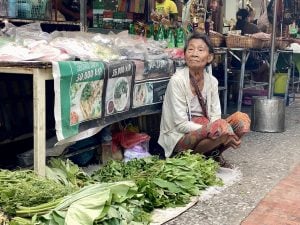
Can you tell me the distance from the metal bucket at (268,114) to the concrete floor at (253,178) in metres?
0.12

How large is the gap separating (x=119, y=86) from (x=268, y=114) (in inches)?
119

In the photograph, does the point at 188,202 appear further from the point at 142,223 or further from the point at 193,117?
the point at 193,117

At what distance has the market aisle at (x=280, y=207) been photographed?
12.9ft

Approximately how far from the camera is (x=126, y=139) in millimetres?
5449

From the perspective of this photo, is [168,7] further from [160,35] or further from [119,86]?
[119,86]

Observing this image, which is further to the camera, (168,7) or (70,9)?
(168,7)

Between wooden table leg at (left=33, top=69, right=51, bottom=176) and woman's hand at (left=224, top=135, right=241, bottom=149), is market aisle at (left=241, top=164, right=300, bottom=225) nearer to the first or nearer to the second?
woman's hand at (left=224, top=135, right=241, bottom=149)

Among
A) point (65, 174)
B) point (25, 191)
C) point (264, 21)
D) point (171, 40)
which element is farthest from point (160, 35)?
point (264, 21)

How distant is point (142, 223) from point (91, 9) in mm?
3919

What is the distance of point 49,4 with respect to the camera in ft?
19.5

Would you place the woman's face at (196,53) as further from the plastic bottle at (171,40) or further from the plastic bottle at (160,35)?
the plastic bottle at (160,35)

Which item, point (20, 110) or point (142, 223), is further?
point (20, 110)

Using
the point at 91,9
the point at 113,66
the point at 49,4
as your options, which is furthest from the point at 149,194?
the point at 91,9

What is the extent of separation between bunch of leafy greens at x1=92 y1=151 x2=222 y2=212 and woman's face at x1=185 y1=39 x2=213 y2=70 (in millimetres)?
911
